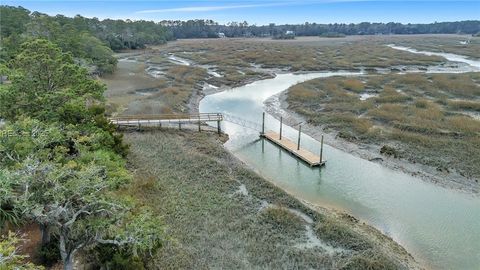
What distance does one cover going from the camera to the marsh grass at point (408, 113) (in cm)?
2875

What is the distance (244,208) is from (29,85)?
1686 cm

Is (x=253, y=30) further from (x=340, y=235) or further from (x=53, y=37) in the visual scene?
(x=340, y=235)

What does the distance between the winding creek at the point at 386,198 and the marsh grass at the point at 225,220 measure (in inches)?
100

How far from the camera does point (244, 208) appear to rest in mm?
20656

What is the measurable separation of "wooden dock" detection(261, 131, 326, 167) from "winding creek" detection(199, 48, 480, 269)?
0.48m

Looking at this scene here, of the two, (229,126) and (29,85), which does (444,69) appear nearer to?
(229,126)

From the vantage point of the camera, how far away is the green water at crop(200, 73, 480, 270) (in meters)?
18.3

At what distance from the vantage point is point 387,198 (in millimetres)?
23141

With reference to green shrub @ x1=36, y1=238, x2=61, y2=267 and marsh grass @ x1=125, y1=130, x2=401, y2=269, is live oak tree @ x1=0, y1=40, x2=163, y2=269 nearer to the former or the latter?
green shrub @ x1=36, y1=238, x2=61, y2=267

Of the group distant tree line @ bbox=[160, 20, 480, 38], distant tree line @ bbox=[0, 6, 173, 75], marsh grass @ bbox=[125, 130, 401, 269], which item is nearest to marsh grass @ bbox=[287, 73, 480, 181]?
marsh grass @ bbox=[125, 130, 401, 269]

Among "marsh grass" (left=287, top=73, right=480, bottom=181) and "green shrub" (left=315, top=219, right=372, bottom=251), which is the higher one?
"marsh grass" (left=287, top=73, right=480, bottom=181)

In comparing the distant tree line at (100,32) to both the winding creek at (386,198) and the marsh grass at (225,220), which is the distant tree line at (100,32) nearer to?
the marsh grass at (225,220)

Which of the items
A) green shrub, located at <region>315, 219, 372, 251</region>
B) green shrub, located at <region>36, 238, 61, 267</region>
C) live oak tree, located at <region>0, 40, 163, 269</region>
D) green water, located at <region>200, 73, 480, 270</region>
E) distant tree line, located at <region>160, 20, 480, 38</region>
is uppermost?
distant tree line, located at <region>160, 20, 480, 38</region>

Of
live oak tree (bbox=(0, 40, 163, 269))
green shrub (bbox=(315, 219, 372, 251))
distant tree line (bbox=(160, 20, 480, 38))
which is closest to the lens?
live oak tree (bbox=(0, 40, 163, 269))
